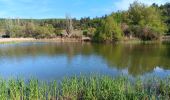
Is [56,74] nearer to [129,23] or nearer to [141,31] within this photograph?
[141,31]

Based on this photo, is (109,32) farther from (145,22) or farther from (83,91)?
(83,91)

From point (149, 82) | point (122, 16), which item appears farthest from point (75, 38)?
point (149, 82)

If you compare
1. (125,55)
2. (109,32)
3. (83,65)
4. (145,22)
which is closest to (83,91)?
(83,65)

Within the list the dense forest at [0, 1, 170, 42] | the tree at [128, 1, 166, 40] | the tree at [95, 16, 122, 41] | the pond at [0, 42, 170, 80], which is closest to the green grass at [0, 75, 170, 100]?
the pond at [0, 42, 170, 80]

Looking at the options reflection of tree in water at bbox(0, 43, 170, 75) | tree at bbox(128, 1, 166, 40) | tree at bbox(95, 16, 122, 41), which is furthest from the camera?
tree at bbox(128, 1, 166, 40)

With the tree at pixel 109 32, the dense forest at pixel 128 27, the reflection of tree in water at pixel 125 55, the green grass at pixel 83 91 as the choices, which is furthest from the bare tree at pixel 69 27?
the green grass at pixel 83 91

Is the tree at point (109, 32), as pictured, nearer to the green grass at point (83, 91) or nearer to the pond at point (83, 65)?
the pond at point (83, 65)

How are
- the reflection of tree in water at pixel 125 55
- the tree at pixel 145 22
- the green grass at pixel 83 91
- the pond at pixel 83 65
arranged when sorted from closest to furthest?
the green grass at pixel 83 91 < the pond at pixel 83 65 < the reflection of tree in water at pixel 125 55 < the tree at pixel 145 22

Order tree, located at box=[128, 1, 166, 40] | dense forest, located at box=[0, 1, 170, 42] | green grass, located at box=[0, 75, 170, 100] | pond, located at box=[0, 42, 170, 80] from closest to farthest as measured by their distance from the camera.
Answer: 1. green grass, located at box=[0, 75, 170, 100]
2. pond, located at box=[0, 42, 170, 80]
3. dense forest, located at box=[0, 1, 170, 42]
4. tree, located at box=[128, 1, 166, 40]

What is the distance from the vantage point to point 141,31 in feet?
167

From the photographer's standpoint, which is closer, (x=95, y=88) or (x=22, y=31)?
(x=95, y=88)

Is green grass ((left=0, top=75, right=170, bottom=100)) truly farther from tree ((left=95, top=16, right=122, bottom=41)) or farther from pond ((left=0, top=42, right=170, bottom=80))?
tree ((left=95, top=16, right=122, bottom=41))

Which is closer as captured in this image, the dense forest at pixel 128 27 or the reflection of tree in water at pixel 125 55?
the reflection of tree in water at pixel 125 55

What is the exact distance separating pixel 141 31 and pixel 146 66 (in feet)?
100
